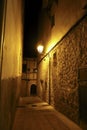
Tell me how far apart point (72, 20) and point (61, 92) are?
3017 mm

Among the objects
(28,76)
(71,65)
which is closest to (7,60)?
(71,65)

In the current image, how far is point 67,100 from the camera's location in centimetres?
588

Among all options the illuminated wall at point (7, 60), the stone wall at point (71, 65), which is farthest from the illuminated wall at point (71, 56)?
the illuminated wall at point (7, 60)

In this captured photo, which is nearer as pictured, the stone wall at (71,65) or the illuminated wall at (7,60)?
the illuminated wall at (7,60)

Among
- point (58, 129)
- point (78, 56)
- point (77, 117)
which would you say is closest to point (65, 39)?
point (78, 56)

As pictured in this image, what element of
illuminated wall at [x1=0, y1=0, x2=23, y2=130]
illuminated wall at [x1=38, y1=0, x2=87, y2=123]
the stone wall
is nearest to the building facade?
illuminated wall at [x1=38, y1=0, x2=87, y2=123]

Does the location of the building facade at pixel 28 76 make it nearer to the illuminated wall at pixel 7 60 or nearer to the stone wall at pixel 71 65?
the stone wall at pixel 71 65

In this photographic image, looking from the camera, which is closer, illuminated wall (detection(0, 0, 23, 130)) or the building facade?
illuminated wall (detection(0, 0, 23, 130))

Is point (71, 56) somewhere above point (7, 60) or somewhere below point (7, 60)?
above

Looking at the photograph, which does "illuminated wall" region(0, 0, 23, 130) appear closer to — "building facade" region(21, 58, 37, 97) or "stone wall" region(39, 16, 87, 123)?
"stone wall" region(39, 16, 87, 123)

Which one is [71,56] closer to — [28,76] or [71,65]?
[71,65]

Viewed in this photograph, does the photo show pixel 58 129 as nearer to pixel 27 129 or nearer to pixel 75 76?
pixel 27 129

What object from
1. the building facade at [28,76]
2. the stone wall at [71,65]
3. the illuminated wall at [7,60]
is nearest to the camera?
the illuminated wall at [7,60]

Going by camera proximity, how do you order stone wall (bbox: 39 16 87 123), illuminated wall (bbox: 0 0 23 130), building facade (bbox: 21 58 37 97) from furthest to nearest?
1. building facade (bbox: 21 58 37 97)
2. stone wall (bbox: 39 16 87 123)
3. illuminated wall (bbox: 0 0 23 130)
